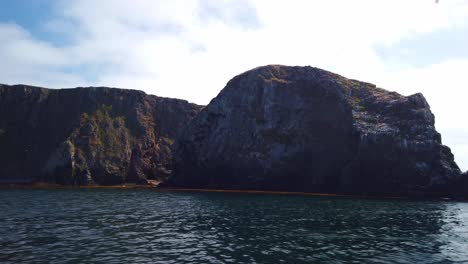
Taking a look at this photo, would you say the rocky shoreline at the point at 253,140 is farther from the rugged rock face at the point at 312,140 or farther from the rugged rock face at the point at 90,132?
the rugged rock face at the point at 90,132

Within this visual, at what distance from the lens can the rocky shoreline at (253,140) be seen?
9406 centimetres

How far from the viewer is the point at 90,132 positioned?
131500 mm

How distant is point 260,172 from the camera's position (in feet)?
344

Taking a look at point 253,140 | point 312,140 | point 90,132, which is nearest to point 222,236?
point 312,140

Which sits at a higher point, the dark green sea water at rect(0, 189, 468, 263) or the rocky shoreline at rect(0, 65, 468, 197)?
the rocky shoreline at rect(0, 65, 468, 197)

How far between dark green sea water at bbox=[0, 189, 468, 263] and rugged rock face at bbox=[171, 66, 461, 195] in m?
40.5

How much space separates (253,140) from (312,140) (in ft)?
55.2

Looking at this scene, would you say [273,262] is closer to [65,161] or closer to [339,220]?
[339,220]

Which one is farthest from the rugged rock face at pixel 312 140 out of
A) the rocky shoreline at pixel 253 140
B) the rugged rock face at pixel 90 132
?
the rugged rock face at pixel 90 132

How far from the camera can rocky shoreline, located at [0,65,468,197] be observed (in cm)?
9406

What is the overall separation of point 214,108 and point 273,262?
96677 mm

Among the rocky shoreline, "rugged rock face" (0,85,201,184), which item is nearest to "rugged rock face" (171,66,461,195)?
the rocky shoreline

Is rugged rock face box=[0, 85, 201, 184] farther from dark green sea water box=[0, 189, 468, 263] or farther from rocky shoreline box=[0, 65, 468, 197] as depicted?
dark green sea water box=[0, 189, 468, 263]

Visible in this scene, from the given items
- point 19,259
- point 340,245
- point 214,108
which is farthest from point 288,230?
point 214,108
